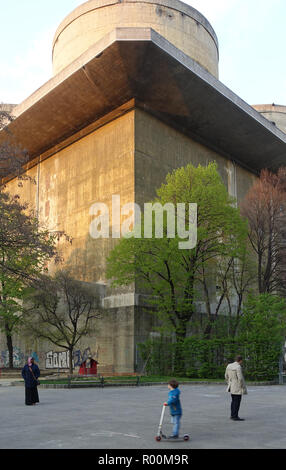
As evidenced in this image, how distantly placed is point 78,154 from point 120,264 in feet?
56.6

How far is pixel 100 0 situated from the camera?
151 ft

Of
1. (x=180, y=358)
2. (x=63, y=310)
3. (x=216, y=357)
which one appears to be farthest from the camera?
(x=63, y=310)

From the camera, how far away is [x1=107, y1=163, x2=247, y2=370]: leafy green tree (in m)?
28.7

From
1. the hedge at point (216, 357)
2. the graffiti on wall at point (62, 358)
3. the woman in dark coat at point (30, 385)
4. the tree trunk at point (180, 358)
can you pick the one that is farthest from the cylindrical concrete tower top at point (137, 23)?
the woman in dark coat at point (30, 385)

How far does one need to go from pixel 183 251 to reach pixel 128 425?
1894 centimetres

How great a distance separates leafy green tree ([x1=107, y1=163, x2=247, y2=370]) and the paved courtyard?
13.7 meters

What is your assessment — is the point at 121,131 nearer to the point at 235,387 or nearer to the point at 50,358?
the point at 50,358

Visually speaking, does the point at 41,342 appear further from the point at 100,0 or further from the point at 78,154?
the point at 100,0

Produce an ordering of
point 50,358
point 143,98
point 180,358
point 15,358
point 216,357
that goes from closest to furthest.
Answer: point 216,357 → point 180,358 → point 50,358 → point 143,98 → point 15,358

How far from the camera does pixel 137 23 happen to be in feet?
147

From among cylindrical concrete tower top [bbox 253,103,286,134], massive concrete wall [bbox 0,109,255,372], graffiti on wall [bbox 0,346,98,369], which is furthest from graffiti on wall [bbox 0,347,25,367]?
cylindrical concrete tower top [bbox 253,103,286,134]

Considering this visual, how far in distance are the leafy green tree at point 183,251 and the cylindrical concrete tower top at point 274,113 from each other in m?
45.1

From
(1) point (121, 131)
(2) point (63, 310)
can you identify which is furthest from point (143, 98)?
(2) point (63, 310)
